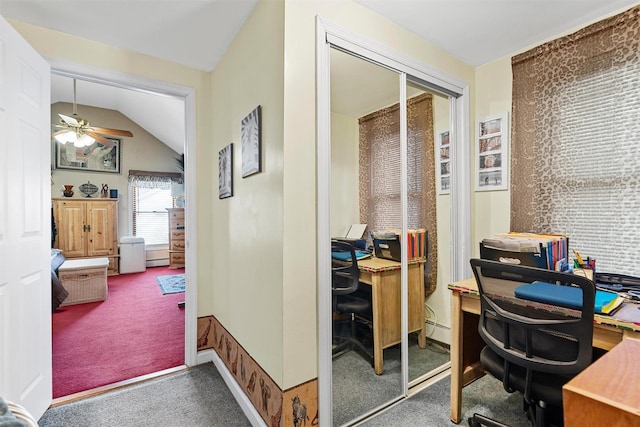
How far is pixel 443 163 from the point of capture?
7.66ft

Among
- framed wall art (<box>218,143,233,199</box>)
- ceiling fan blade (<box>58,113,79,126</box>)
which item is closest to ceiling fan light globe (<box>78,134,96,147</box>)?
ceiling fan blade (<box>58,113,79,126</box>)

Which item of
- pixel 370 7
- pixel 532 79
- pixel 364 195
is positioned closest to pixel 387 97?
pixel 370 7

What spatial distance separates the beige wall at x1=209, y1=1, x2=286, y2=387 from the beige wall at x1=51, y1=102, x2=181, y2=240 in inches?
199

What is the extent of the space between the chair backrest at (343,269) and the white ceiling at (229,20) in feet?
4.70

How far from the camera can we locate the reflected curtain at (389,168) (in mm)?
1909

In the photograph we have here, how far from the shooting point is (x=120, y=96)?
5.27 metres

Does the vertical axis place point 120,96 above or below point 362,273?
above

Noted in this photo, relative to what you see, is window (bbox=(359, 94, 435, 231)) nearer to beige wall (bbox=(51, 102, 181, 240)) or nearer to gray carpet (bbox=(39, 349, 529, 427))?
gray carpet (bbox=(39, 349, 529, 427))

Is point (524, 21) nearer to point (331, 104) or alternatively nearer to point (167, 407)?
point (331, 104)

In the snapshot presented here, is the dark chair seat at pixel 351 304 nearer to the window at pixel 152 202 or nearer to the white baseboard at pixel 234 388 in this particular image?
the white baseboard at pixel 234 388

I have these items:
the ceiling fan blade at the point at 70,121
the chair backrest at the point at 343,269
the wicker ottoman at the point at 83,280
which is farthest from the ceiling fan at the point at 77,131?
the chair backrest at the point at 343,269

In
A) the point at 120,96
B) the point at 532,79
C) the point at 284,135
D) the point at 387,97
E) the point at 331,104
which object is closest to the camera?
the point at 284,135

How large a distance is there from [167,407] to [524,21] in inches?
133

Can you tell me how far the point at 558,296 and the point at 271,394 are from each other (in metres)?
1.41
